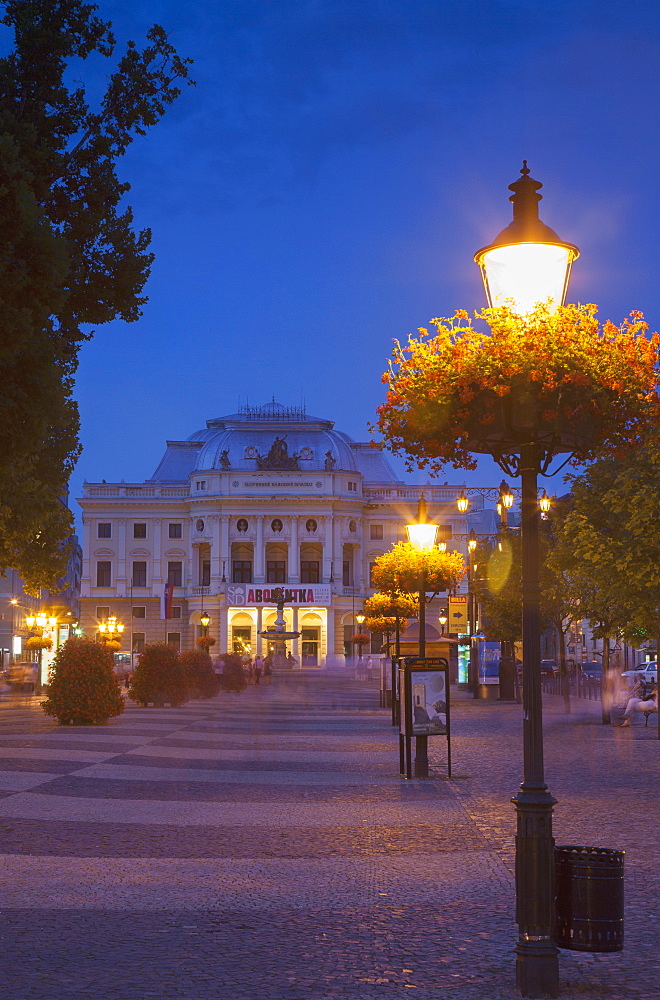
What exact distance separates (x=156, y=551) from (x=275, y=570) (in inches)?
471

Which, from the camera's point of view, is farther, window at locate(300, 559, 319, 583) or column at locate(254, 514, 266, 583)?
window at locate(300, 559, 319, 583)

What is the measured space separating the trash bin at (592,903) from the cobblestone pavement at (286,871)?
240mm

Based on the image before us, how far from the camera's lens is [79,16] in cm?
1728

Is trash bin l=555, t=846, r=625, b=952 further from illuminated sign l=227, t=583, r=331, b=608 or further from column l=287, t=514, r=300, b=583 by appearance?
column l=287, t=514, r=300, b=583

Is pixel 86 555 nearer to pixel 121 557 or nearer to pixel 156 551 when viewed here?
pixel 121 557

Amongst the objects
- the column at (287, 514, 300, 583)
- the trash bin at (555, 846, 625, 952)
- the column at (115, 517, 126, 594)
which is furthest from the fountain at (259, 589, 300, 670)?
the trash bin at (555, 846, 625, 952)

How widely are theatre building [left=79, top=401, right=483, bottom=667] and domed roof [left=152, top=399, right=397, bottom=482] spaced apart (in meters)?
0.14

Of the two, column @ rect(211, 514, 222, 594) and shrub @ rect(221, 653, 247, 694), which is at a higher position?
column @ rect(211, 514, 222, 594)

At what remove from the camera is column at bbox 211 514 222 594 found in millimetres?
119812

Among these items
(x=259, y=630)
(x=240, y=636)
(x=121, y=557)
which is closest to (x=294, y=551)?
(x=259, y=630)

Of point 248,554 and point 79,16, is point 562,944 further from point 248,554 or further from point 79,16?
point 248,554

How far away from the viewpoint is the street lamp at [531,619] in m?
6.31

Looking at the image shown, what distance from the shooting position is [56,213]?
18250 millimetres

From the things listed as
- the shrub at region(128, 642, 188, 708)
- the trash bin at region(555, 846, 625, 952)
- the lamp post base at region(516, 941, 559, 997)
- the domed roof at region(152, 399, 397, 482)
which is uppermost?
the domed roof at region(152, 399, 397, 482)
